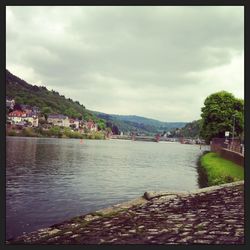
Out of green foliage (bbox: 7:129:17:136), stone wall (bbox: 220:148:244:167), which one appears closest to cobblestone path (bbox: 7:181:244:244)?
stone wall (bbox: 220:148:244:167)

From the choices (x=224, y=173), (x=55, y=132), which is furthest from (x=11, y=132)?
(x=224, y=173)

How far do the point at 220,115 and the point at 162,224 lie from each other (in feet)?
210

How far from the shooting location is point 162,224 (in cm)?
1175

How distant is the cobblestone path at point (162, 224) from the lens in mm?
10141

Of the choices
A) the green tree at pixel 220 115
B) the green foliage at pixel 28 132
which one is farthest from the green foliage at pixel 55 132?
the green tree at pixel 220 115

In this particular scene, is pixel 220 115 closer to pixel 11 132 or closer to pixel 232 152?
pixel 232 152

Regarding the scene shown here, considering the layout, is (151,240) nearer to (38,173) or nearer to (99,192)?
(99,192)

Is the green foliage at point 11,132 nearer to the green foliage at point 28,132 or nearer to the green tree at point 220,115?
the green foliage at point 28,132

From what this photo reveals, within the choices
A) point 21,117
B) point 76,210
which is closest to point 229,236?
point 76,210

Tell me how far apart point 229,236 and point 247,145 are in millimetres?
3534

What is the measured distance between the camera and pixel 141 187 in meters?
32.4

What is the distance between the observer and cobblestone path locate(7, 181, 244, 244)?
33.3 ft

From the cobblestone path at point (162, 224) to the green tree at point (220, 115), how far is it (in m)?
58.6

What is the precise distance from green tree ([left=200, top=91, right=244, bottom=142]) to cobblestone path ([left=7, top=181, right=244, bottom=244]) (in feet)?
192
